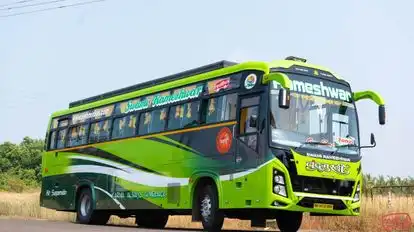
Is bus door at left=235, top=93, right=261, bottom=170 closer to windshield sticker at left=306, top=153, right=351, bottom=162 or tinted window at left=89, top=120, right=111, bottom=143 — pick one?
windshield sticker at left=306, top=153, right=351, bottom=162

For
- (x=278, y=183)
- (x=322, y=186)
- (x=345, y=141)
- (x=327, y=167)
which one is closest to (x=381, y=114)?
(x=345, y=141)

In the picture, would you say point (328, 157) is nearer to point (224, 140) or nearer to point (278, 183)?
point (278, 183)

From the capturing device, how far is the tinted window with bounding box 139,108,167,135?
1667 centimetres

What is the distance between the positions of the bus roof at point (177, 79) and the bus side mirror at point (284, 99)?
1069 mm

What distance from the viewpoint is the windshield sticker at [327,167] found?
42.9ft

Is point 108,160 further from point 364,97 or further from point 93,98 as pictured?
point 364,97

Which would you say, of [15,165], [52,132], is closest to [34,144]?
[15,165]

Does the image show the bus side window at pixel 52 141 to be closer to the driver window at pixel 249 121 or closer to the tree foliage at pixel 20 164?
the driver window at pixel 249 121

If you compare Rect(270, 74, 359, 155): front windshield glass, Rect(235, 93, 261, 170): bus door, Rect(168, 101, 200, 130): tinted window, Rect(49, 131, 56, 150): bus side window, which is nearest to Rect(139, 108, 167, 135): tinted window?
Rect(168, 101, 200, 130): tinted window

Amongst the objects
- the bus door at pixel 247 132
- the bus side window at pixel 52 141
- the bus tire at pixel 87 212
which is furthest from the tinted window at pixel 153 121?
the bus side window at pixel 52 141

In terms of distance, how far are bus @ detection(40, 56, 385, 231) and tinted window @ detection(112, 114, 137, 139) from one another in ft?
0.10

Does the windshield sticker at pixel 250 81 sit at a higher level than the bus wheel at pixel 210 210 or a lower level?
higher

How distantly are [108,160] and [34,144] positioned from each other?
211ft

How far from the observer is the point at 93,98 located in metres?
21.5
